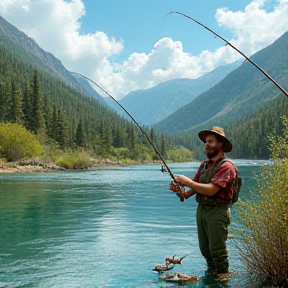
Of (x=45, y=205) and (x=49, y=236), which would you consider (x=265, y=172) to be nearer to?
(x=49, y=236)

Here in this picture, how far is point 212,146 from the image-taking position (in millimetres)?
5742

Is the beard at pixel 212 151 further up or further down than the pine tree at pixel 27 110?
further down

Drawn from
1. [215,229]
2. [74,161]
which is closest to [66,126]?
[74,161]

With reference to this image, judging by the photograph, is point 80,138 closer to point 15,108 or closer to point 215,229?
point 15,108

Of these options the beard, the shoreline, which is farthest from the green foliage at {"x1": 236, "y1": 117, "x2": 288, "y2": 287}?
the shoreline

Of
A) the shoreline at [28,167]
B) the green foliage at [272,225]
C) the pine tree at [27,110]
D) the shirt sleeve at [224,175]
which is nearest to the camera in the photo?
the shirt sleeve at [224,175]

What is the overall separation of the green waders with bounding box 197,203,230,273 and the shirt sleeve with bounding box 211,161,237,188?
0.38 metres

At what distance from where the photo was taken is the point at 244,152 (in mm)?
154125

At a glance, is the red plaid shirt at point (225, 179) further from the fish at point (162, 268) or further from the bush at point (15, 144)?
the bush at point (15, 144)

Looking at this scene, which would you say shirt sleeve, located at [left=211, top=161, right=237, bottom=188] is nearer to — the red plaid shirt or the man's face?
the red plaid shirt

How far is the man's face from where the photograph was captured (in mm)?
5738

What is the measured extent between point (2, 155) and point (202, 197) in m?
59.9

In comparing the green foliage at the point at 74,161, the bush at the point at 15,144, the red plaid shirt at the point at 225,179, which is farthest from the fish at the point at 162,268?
the green foliage at the point at 74,161

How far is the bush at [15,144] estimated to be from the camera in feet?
202
